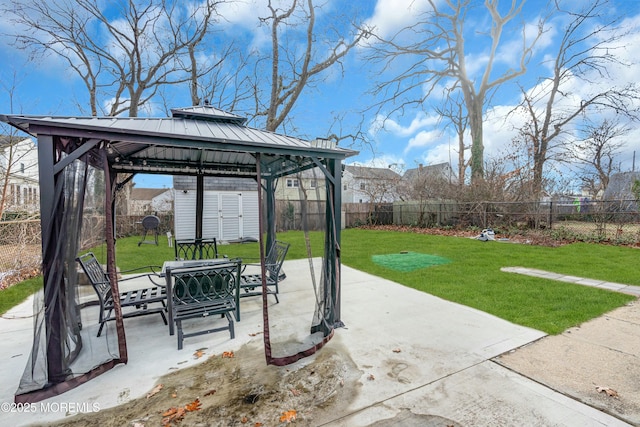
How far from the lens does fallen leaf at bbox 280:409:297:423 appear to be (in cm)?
206

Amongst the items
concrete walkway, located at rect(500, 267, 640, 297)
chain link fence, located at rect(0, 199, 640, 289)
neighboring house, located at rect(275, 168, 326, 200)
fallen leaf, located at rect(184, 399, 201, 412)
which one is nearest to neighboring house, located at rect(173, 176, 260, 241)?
chain link fence, located at rect(0, 199, 640, 289)

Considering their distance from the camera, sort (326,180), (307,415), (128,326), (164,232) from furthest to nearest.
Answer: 1. (164,232)
2. (128,326)
3. (326,180)
4. (307,415)

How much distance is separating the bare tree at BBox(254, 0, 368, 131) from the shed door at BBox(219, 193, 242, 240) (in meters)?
3.81

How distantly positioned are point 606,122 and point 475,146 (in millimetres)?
10368

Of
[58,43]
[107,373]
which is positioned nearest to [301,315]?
[107,373]

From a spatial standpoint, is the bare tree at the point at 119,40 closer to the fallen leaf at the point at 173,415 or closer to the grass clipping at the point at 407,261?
the grass clipping at the point at 407,261

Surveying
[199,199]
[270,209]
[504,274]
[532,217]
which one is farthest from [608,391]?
[532,217]

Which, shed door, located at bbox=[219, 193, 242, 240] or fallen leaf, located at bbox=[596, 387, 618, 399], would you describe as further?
shed door, located at bbox=[219, 193, 242, 240]

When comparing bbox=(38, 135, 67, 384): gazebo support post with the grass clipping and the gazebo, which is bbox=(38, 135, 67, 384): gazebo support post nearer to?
the gazebo

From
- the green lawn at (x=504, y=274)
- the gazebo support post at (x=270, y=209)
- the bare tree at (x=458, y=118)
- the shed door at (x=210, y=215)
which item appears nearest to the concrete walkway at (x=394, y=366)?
the green lawn at (x=504, y=274)

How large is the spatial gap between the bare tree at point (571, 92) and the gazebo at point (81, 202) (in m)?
14.7

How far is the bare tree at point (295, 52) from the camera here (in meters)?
13.7

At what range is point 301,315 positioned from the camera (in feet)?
13.3

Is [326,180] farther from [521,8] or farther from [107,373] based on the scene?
[521,8]
